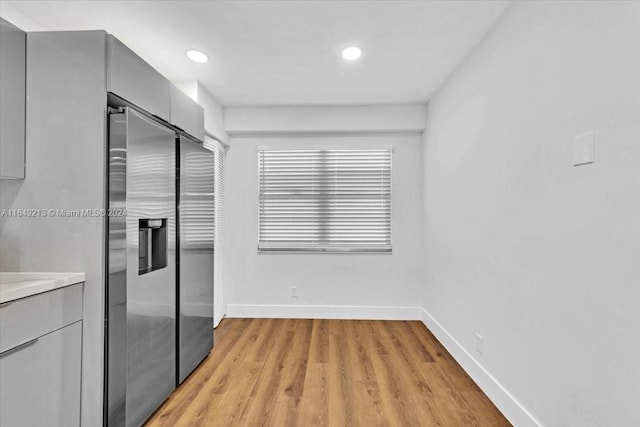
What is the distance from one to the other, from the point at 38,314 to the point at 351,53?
259 centimetres

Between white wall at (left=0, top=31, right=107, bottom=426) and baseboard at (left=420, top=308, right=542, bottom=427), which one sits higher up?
white wall at (left=0, top=31, right=107, bottom=426)

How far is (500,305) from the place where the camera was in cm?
217

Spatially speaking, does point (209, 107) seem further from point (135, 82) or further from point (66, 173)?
point (66, 173)

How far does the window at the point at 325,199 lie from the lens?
4.09 m

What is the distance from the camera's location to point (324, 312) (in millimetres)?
4062

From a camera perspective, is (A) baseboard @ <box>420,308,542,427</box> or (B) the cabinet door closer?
(B) the cabinet door

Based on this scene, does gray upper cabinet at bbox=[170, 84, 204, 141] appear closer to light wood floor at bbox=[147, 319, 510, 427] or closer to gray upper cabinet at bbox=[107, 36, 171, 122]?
gray upper cabinet at bbox=[107, 36, 171, 122]

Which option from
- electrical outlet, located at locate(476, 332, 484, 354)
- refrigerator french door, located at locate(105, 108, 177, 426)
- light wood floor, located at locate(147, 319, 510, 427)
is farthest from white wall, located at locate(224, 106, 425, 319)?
refrigerator french door, located at locate(105, 108, 177, 426)

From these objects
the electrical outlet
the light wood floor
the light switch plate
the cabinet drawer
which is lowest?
the light wood floor

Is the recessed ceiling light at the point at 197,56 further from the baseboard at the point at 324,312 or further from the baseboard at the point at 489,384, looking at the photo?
the baseboard at the point at 489,384

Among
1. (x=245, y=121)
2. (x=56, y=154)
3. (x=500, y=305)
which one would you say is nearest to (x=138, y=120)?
(x=56, y=154)

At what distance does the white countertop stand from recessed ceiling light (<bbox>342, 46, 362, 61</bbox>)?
2.34 meters

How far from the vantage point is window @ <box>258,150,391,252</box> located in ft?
13.4

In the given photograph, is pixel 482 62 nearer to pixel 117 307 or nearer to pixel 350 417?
pixel 350 417
